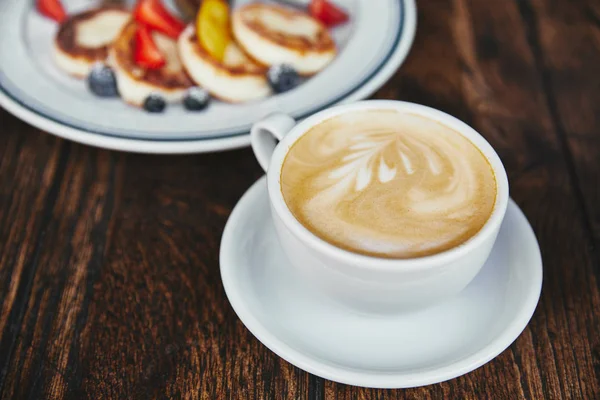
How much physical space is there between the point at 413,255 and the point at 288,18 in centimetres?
96

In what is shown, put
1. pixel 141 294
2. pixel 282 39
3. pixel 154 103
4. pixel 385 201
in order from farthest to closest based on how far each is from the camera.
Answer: pixel 282 39, pixel 154 103, pixel 141 294, pixel 385 201

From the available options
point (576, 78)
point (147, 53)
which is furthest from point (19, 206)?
point (576, 78)

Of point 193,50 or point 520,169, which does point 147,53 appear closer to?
point 193,50

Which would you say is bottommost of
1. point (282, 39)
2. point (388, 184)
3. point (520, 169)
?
point (520, 169)

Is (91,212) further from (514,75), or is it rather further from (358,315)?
(514,75)

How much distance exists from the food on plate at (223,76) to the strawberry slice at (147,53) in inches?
2.2

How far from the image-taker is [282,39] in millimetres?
1544

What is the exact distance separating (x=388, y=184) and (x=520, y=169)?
0.46 metres

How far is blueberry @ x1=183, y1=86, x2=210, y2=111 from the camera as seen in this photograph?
4.70ft

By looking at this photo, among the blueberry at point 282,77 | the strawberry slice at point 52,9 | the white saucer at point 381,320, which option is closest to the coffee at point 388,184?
the white saucer at point 381,320

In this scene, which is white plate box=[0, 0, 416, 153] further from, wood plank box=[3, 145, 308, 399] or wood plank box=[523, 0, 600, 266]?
wood plank box=[523, 0, 600, 266]

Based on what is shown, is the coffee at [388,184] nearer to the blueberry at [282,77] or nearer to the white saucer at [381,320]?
the white saucer at [381,320]

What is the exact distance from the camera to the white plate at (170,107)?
1.28 meters

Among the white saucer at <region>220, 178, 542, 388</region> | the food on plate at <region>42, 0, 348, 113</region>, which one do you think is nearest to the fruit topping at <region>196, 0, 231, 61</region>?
the food on plate at <region>42, 0, 348, 113</region>
